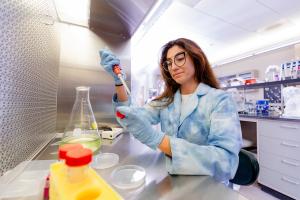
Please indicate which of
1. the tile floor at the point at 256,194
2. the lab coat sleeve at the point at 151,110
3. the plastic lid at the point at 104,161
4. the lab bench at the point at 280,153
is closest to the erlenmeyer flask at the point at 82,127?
the plastic lid at the point at 104,161

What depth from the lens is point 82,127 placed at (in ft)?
2.66

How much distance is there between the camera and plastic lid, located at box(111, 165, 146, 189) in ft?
1.35

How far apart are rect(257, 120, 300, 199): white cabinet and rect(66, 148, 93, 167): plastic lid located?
215cm

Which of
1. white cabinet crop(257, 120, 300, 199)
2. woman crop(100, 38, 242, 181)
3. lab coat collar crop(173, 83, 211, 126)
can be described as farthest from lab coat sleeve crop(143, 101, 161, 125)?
white cabinet crop(257, 120, 300, 199)

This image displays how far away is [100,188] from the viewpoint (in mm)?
259

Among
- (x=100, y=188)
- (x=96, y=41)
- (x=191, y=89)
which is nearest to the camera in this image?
(x=100, y=188)

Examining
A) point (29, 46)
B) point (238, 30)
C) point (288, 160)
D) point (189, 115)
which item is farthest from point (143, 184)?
point (238, 30)

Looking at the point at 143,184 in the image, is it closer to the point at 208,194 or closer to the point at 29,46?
the point at 208,194

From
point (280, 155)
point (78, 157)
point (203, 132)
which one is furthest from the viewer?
point (280, 155)

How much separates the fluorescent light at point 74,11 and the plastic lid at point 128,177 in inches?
32.6

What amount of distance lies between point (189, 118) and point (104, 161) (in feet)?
1.53

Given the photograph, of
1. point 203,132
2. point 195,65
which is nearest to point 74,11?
point 195,65

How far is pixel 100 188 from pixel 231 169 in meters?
0.50

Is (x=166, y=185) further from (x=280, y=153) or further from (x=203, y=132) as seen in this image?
(x=280, y=153)
